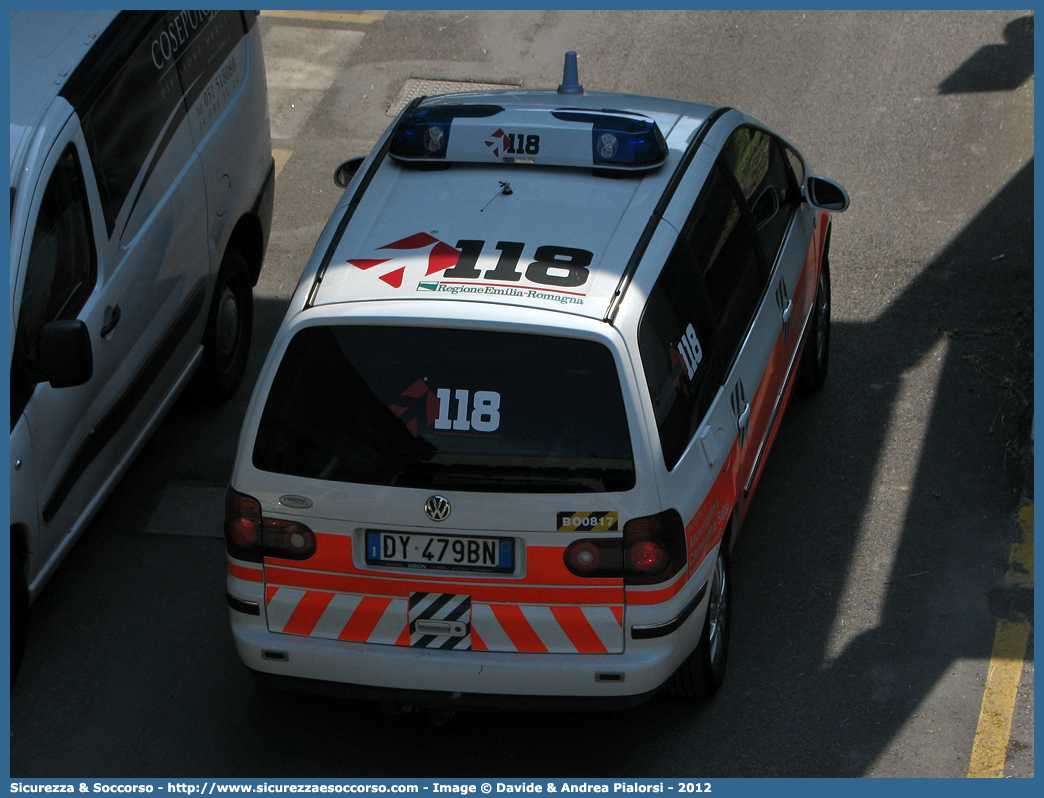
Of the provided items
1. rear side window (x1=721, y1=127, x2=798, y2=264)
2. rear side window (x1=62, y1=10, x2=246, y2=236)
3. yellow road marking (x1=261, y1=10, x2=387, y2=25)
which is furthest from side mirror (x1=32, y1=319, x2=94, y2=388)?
yellow road marking (x1=261, y1=10, x2=387, y2=25)

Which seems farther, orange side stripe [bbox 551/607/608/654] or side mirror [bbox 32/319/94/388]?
side mirror [bbox 32/319/94/388]

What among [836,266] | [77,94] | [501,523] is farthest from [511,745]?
[836,266]

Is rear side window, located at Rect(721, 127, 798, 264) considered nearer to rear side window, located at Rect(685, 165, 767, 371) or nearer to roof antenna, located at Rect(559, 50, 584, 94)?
rear side window, located at Rect(685, 165, 767, 371)

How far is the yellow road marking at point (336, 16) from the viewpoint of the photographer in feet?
39.8

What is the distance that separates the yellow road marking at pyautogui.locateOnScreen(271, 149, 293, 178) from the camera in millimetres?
9891

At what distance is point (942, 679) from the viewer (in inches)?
214

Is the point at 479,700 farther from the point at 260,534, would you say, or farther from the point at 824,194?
the point at 824,194

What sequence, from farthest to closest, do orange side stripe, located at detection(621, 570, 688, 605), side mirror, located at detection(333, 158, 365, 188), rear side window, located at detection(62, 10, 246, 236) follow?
1. side mirror, located at detection(333, 158, 365, 188)
2. rear side window, located at detection(62, 10, 246, 236)
3. orange side stripe, located at detection(621, 570, 688, 605)

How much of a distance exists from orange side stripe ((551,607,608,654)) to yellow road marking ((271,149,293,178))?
6.20m

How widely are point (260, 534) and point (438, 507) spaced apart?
69 centimetres

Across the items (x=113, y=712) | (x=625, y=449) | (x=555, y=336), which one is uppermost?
(x=555, y=336)

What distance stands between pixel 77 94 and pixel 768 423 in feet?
11.8

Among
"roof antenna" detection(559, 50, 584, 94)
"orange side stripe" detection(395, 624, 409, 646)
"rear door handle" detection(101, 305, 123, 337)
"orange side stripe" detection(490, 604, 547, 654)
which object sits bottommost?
"orange side stripe" detection(395, 624, 409, 646)

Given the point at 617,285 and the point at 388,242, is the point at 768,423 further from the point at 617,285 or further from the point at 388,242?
the point at 388,242
